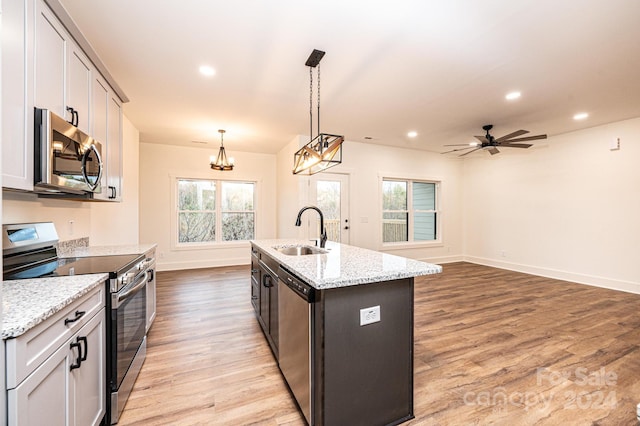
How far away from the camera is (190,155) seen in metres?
5.95

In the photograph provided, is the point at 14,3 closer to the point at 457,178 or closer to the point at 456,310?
the point at 456,310

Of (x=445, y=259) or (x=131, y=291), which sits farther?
(x=445, y=259)

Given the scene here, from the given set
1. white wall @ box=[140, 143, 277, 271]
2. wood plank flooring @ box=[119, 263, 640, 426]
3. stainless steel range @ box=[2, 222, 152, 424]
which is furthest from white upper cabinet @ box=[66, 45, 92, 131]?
white wall @ box=[140, 143, 277, 271]

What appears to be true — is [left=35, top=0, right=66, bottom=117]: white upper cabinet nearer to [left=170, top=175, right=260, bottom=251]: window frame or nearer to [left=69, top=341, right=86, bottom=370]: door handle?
[left=69, top=341, right=86, bottom=370]: door handle

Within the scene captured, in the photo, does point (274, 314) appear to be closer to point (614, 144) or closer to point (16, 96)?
point (16, 96)

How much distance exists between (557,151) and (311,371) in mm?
6048

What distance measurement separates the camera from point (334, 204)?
18.3ft

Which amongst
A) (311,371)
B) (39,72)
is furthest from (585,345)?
(39,72)

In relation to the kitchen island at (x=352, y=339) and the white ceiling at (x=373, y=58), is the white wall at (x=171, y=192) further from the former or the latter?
the kitchen island at (x=352, y=339)

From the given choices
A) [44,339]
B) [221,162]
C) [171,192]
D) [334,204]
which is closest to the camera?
[44,339]

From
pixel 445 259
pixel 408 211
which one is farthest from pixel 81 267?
pixel 445 259

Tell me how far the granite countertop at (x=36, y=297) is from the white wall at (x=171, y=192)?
4.57 meters

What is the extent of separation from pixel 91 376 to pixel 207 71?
2.73 meters

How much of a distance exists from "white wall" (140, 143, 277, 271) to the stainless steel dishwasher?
4.51 meters
